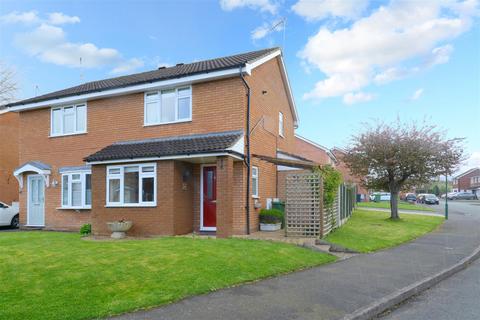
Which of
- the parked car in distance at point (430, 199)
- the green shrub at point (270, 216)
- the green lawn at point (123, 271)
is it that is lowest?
the parked car in distance at point (430, 199)

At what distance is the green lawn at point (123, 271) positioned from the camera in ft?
18.5

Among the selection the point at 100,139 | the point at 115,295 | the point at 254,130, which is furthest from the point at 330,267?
the point at 100,139

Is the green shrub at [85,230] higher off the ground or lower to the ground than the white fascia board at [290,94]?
lower

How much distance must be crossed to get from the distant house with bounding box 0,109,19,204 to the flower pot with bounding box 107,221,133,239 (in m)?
12.0

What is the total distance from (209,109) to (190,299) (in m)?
8.37

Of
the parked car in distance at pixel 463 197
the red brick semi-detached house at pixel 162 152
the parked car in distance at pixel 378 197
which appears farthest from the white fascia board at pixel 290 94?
the parked car in distance at pixel 463 197

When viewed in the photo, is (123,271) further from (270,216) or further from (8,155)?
(8,155)

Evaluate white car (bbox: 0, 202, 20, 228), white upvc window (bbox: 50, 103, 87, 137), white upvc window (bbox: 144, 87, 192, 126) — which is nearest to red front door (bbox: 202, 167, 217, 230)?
white upvc window (bbox: 144, 87, 192, 126)

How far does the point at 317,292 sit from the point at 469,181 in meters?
102

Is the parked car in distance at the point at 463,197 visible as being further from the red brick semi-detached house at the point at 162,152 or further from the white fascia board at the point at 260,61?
the white fascia board at the point at 260,61

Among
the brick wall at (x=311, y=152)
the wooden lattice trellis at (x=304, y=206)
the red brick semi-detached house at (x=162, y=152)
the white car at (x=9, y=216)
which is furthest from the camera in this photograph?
the brick wall at (x=311, y=152)

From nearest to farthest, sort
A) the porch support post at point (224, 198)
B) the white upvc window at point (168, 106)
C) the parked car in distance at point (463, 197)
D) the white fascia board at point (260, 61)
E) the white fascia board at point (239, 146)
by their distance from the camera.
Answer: the porch support post at point (224, 198)
the white fascia board at point (239, 146)
the white fascia board at point (260, 61)
the white upvc window at point (168, 106)
the parked car in distance at point (463, 197)

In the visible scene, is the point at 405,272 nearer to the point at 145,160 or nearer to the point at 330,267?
the point at 330,267

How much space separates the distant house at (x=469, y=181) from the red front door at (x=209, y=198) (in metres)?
85.6
